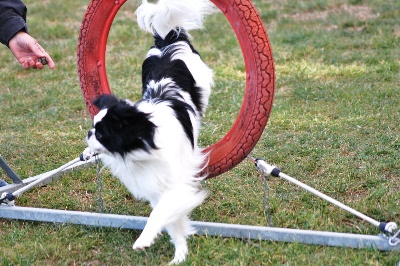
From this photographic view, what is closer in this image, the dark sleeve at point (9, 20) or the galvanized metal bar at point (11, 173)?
the dark sleeve at point (9, 20)

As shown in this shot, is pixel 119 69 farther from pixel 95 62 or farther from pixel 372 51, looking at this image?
pixel 95 62

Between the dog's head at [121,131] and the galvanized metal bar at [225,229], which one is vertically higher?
the dog's head at [121,131]

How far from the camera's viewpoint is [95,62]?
4797mm

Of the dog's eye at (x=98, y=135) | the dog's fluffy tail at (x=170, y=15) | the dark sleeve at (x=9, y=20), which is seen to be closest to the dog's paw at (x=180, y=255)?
the dog's eye at (x=98, y=135)

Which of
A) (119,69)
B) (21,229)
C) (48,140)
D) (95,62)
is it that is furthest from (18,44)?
(119,69)

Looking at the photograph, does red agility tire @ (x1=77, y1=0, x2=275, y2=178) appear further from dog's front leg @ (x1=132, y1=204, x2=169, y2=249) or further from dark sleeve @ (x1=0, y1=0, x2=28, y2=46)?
dark sleeve @ (x1=0, y1=0, x2=28, y2=46)

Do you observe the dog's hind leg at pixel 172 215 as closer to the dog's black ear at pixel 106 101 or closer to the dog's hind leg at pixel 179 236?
the dog's hind leg at pixel 179 236

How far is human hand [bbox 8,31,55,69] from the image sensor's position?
4.18 m

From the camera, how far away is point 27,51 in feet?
14.3

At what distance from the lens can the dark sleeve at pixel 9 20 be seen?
430 cm

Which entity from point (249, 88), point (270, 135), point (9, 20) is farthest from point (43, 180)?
point (270, 135)

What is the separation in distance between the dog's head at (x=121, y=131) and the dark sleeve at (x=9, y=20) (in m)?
1.12

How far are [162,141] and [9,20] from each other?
1.49 m

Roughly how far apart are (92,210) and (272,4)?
7.61m
